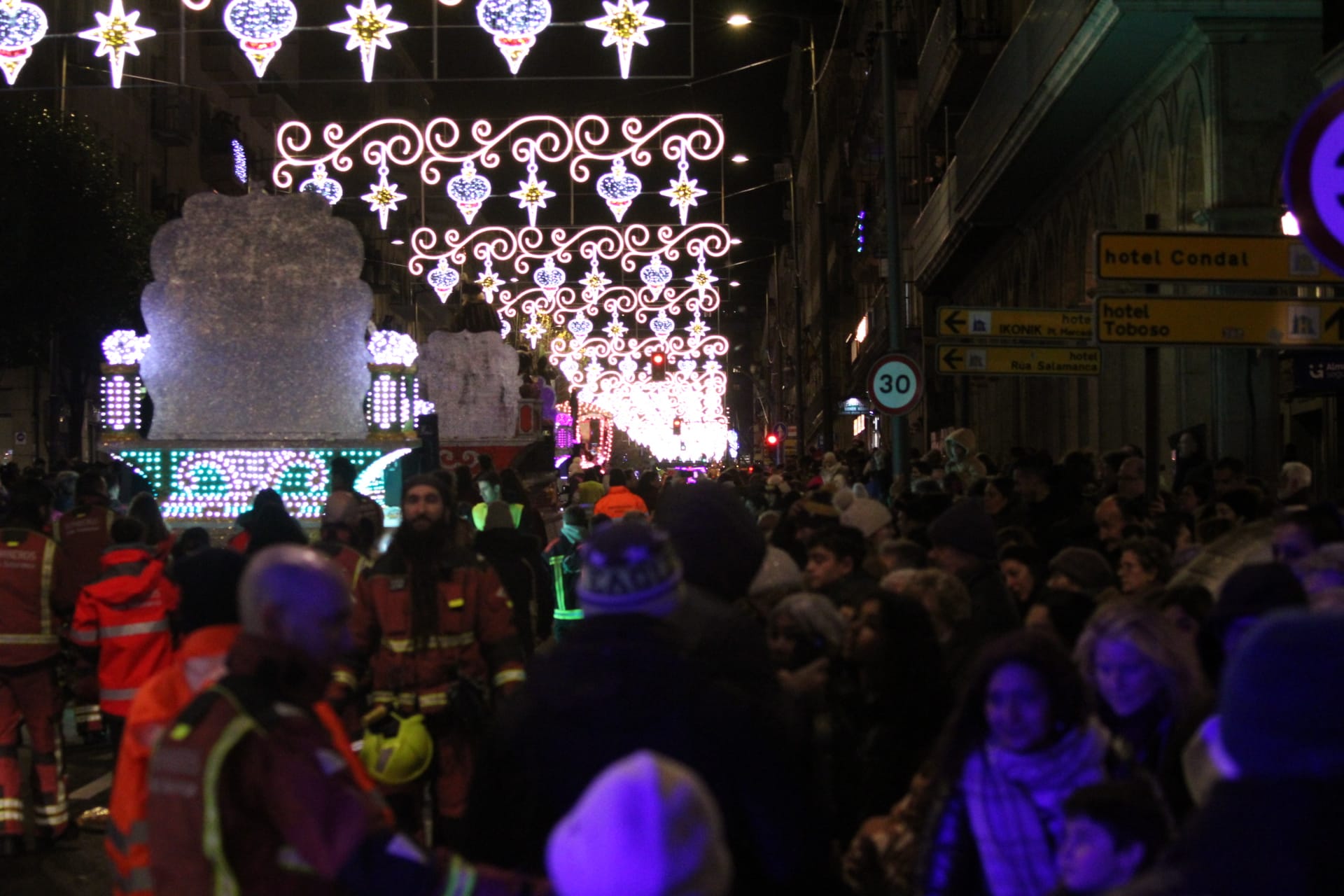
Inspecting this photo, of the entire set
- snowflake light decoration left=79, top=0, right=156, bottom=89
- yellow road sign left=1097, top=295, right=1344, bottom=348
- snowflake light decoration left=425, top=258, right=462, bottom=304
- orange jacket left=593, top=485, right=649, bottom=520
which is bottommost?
orange jacket left=593, top=485, right=649, bottom=520

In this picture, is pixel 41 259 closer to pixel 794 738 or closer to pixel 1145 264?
pixel 1145 264

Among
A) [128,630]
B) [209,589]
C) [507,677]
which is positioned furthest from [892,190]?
[209,589]

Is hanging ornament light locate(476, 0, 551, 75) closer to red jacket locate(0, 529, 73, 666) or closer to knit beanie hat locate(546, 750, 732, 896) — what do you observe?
red jacket locate(0, 529, 73, 666)

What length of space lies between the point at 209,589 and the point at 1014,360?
12.5m

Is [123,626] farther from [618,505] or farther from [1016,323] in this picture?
[1016,323]

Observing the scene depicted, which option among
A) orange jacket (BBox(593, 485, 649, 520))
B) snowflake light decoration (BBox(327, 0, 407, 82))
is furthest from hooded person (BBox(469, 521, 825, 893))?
snowflake light decoration (BBox(327, 0, 407, 82))

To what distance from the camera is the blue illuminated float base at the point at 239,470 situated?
16.7m

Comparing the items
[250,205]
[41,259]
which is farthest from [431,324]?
[250,205]

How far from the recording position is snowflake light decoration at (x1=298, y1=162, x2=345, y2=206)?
66.8 ft

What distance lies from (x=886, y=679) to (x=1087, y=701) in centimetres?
125

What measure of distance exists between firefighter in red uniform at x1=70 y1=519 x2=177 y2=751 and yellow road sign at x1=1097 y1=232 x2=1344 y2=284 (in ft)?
17.7

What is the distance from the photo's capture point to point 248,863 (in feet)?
12.5

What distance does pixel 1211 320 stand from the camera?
34.6 ft

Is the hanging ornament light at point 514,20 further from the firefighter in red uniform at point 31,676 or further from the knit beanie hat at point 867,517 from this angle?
the firefighter in red uniform at point 31,676
